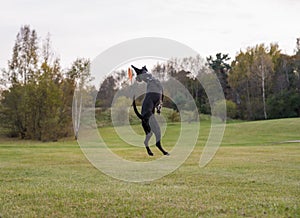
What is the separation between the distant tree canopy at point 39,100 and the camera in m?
44.0

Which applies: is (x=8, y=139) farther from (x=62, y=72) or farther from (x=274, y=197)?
(x=274, y=197)

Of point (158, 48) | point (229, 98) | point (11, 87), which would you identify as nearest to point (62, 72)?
point (11, 87)

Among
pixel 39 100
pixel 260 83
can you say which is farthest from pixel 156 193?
pixel 260 83

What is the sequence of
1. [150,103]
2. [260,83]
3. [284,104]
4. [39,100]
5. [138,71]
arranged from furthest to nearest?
[260,83]
[284,104]
[39,100]
[138,71]
[150,103]

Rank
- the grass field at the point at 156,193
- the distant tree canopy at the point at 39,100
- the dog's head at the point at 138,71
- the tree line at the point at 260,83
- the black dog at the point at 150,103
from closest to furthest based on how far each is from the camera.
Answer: the black dog at the point at 150,103, the dog's head at the point at 138,71, the grass field at the point at 156,193, the distant tree canopy at the point at 39,100, the tree line at the point at 260,83

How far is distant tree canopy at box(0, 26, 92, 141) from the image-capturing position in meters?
44.0

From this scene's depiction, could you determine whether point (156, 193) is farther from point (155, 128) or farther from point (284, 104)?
point (284, 104)

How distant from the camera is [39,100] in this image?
145 feet

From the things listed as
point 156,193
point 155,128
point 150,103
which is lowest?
point 156,193

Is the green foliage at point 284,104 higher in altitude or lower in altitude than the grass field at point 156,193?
higher

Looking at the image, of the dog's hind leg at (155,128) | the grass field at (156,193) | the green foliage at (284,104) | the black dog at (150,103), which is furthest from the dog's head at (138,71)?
the green foliage at (284,104)

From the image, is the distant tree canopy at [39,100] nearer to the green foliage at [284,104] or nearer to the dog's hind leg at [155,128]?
the green foliage at [284,104]

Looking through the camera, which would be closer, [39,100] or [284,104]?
[39,100]

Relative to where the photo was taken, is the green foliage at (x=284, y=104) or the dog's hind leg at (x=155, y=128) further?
the green foliage at (x=284, y=104)
